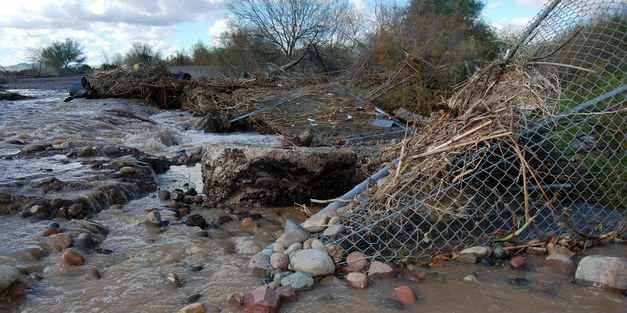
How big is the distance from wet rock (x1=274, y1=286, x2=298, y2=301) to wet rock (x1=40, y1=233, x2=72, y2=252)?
4.97ft

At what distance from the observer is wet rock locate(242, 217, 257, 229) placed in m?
3.66

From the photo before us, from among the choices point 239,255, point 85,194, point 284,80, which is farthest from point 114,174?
point 284,80

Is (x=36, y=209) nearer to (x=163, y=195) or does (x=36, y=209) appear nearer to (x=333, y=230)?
(x=163, y=195)

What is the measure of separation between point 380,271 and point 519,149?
4.11ft

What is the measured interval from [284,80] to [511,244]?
10.9 metres

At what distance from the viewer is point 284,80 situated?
528 inches

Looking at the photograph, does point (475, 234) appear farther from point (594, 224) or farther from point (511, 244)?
point (594, 224)

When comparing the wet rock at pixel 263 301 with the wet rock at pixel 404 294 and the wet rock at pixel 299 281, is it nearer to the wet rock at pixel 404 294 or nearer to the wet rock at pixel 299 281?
the wet rock at pixel 299 281

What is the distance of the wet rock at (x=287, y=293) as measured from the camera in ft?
7.77

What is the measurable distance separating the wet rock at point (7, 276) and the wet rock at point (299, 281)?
1.37 m

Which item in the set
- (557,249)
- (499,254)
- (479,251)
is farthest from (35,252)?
(557,249)

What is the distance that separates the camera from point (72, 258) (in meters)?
2.82

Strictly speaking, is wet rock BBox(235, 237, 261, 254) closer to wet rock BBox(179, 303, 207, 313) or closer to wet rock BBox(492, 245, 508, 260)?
wet rock BBox(179, 303, 207, 313)

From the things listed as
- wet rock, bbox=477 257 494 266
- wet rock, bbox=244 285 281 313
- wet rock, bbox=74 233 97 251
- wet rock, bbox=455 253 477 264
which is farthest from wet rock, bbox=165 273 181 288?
wet rock, bbox=477 257 494 266
